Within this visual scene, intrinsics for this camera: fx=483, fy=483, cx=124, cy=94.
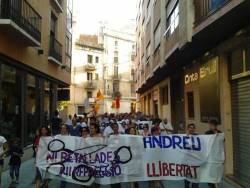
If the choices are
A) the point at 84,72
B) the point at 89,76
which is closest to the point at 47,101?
the point at 84,72

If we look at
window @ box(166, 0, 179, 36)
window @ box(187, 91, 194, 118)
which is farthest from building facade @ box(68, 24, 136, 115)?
window @ box(187, 91, 194, 118)

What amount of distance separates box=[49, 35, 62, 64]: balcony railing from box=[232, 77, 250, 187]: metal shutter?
12.4 meters

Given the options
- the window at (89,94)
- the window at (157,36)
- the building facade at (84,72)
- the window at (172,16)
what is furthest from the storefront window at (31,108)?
the window at (89,94)

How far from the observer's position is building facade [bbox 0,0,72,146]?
1537 centimetres

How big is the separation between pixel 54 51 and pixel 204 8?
12.7 meters

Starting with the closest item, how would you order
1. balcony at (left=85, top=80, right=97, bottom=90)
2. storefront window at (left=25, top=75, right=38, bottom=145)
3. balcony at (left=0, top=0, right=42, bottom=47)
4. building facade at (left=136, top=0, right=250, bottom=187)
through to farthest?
1. building facade at (left=136, top=0, right=250, bottom=187)
2. balcony at (left=0, top=0, right=42, bottom=47)
3. storefront window at (left=25, top=75, right=38, bottom=145)
4. balcony at (left=85, top=80, right=97, bottom=90)

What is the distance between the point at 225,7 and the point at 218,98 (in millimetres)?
4500

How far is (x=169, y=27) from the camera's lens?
2169 centimetres

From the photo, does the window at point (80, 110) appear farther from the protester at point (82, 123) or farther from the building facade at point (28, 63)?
the protester at point (82, 123)

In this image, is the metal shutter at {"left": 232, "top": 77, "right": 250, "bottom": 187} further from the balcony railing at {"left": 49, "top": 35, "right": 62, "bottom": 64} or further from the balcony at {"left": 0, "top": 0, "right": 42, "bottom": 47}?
the balcony railing at {"left": 49, "top": 35, "right": 62, "bottom": 64}

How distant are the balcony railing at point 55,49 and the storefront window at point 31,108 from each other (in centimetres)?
305

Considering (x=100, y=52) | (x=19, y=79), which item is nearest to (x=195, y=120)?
(x=19, y=79)

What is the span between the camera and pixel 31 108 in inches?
815

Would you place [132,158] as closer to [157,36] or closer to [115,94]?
[157,36]
